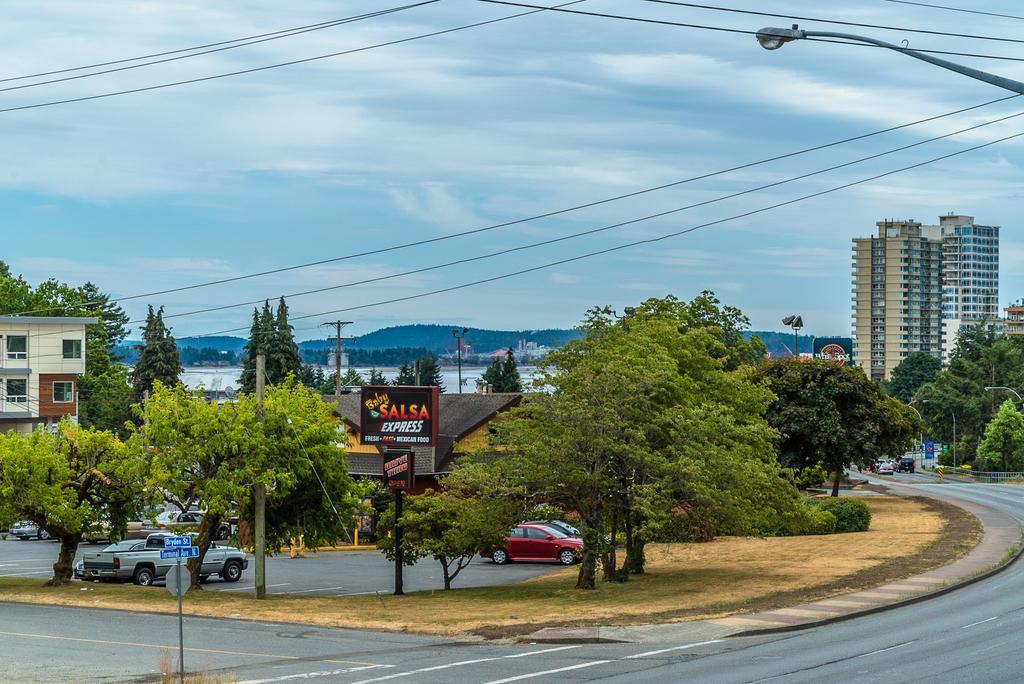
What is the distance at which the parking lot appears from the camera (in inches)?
1732

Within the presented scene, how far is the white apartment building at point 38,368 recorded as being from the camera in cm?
9150

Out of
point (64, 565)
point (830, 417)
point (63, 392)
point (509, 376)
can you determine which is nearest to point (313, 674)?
point (64, 565)

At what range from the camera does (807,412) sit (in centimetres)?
5962

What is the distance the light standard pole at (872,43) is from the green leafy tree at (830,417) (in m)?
43.4

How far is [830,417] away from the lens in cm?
5938

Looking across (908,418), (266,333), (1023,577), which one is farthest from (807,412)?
(266,333)

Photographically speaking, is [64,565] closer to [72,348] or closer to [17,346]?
[17,346]

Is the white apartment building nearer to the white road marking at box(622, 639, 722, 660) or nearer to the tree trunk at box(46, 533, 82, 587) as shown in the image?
the tree trunk at box(46, 533, 82, 587)

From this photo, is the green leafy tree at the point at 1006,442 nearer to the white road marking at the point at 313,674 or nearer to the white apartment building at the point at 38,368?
the white apartment building at the point at 38,368

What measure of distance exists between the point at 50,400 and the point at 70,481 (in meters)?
57.2

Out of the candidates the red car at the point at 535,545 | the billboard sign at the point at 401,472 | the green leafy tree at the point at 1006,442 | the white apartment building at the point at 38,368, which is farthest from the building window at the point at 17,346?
the green leafy tree at the point at 1006,442

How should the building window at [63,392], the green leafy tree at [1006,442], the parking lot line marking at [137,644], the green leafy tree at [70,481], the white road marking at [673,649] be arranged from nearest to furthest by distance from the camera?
the white road marking at [673,649] < the parking lot line marking at [137,644] < the green leafy tree at [70,481] < the building window at [63,392] < the green leafy tree at [1006,442]

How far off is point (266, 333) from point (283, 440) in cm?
7969

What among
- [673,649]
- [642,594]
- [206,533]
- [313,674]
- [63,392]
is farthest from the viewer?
[63,392]
